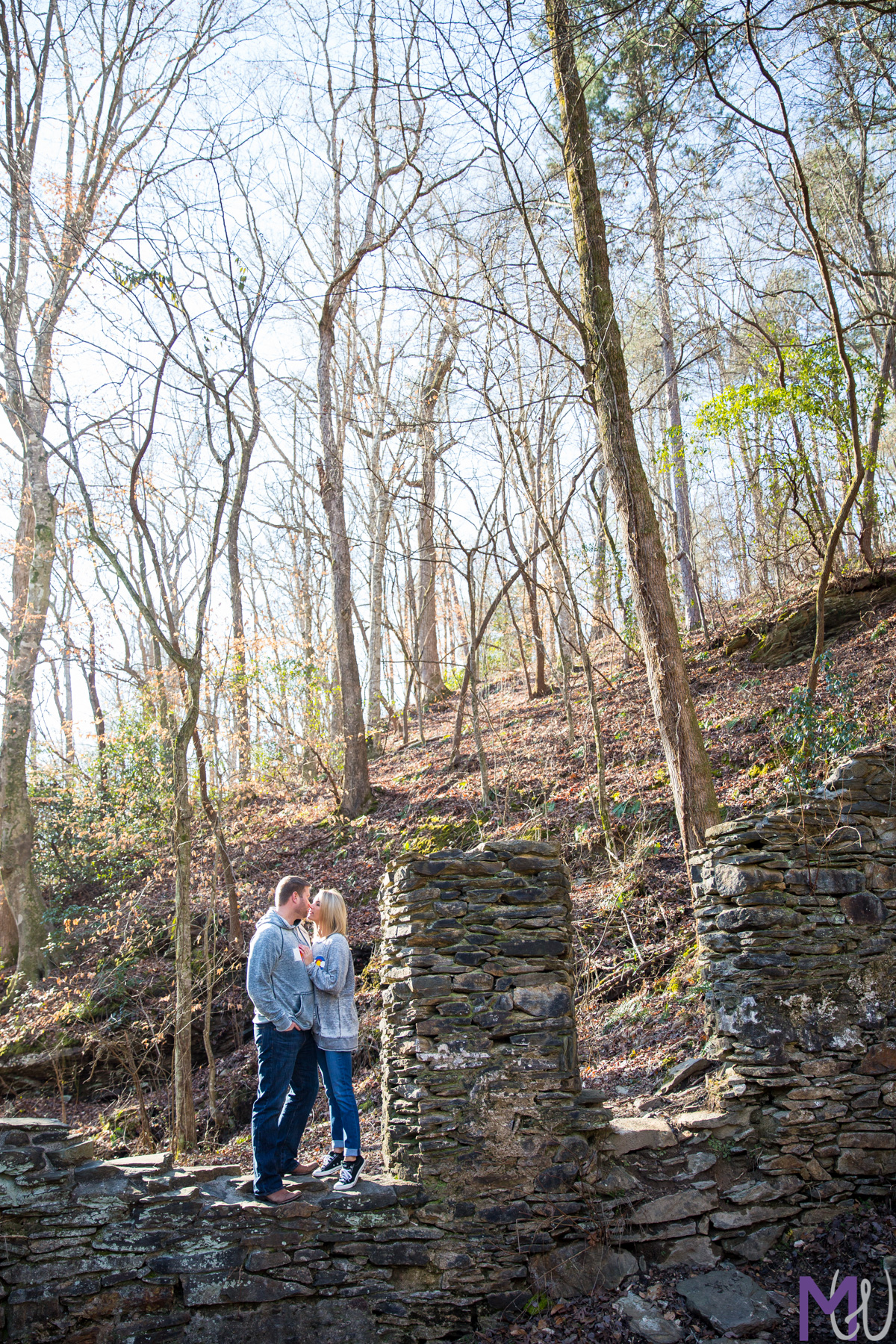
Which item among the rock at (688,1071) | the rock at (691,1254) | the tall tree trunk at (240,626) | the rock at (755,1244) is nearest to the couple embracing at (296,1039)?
the rock at (691,1254)

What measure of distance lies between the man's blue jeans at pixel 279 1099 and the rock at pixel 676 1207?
75.8 inches

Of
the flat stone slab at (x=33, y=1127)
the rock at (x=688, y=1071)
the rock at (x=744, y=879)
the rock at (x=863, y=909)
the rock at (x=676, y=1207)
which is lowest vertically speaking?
the rock at (x=676, y=1207)

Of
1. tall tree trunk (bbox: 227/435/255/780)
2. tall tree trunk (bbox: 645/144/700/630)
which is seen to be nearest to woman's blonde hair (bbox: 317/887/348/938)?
tall tree trunk (bbox: 227/435/255/780)

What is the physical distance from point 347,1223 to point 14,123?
12.7 metres

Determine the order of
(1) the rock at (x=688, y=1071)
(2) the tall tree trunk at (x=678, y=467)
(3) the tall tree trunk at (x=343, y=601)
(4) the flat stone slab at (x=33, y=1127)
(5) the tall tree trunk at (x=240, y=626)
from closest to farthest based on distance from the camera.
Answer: (4) the flat stone slab at (x=33, y=1127), (1) the rock at (x=688, y=1071), (5) the tall tree trunk at (x=240, y=626), (3) the tall tree trunk at (x=343, y=601), (2) the tall tree trunk at (x=678, y=467)

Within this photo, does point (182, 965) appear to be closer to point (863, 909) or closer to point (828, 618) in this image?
point (863, 909)

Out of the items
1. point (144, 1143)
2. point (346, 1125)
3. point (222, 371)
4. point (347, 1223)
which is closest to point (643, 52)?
point (222, 371)

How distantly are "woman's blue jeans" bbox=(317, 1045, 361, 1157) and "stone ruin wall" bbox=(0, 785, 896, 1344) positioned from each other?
0.22 m

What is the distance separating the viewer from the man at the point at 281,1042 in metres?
4.05

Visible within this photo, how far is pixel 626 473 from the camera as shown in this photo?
21.1ft

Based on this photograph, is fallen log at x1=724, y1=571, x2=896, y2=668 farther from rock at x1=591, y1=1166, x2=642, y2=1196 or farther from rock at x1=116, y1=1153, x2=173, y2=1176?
rock at x1=116, y1=1153, x2=173, y2=1176

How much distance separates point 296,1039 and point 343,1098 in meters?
0.42

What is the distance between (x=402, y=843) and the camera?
9102 mm

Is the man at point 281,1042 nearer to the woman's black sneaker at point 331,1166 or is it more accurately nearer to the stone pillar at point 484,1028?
the woman's black sneaker at point 331,1166
